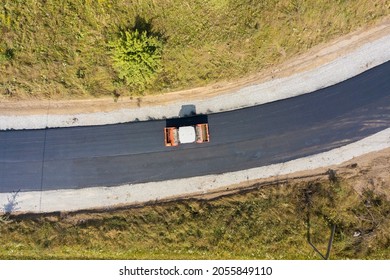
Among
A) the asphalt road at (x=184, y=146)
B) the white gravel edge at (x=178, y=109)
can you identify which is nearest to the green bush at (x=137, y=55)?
the white gravel edge at (x=178, y=109)

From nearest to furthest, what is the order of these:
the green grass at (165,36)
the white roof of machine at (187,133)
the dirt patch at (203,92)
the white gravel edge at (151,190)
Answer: the green grass at (165,36)
the white roof of machine at (187,133)
the white gravel edge at (151,190)
the dirt patch at (203,92)

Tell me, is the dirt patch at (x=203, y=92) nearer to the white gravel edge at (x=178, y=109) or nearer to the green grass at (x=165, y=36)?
the white gravel edge at (x=178, y=109)

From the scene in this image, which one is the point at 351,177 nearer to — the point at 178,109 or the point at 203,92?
the point at 203,92

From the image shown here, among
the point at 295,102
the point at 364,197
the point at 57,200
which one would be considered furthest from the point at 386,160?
the point at 57,200

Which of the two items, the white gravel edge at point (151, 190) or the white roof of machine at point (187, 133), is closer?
the white roof of machine at point (187, 133)

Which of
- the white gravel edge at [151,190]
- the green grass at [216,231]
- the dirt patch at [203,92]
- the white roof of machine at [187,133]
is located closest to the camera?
the white roof of machine at [187,133]

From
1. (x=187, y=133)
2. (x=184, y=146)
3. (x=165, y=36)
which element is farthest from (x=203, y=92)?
(x=165, y=36)

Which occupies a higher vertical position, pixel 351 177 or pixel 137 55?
pixel 137 55

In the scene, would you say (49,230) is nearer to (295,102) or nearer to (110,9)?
(110,9)
